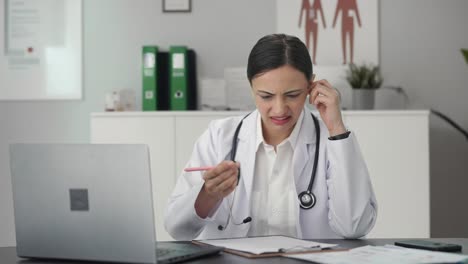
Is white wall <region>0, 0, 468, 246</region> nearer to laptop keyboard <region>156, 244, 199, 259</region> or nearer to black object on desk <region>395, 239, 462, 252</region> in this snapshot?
black object on desk <region>395, 239, 462, 252</region>

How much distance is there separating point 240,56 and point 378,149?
1028 mm

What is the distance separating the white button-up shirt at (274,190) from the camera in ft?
7.45

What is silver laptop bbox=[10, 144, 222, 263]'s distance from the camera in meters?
1.51

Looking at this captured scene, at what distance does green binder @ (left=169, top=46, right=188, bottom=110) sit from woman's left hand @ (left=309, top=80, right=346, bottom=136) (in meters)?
1.79

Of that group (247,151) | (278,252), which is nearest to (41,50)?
(247,151)

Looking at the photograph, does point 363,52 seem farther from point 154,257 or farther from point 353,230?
point 154,257

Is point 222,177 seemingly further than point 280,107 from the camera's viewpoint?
No

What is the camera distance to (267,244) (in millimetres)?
1827

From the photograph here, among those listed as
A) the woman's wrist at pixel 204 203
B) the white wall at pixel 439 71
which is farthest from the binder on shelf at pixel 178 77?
the woman's wrist at pixel 204 203

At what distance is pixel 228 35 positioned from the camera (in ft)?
14.2

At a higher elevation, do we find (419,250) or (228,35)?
(228,35)

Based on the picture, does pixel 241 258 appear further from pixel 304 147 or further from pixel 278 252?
pixel 304 147

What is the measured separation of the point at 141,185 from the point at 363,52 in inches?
119

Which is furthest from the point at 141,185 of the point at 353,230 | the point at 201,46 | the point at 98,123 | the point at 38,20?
the point at 38,20
